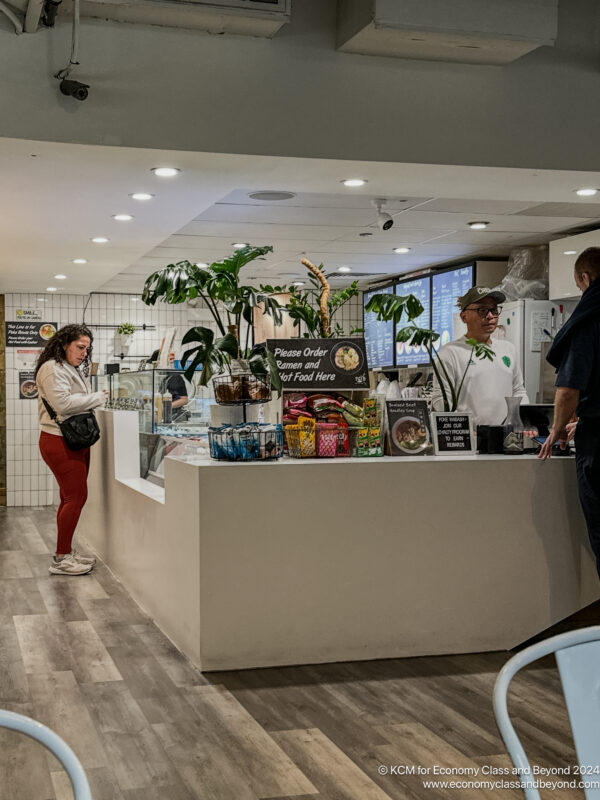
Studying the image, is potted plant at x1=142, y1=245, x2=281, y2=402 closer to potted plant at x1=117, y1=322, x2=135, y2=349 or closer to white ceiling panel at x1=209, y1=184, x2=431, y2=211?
white ceiling panel at x1=209, y1=184, x2=431, y2=211

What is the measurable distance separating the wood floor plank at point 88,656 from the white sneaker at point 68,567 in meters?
1.31

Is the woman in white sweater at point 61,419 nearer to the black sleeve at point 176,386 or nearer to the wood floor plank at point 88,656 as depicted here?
the black sleeve at point 176,386

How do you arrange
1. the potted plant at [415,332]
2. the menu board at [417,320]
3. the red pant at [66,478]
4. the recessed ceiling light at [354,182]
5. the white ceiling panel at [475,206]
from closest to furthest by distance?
1. the potted plant at [415,332]
2. the recessed ceiling light at [354,182]
3. the red pant at [66,478]
4. the white ceiling panel at [475,206]
5. the menu board at [417,320]

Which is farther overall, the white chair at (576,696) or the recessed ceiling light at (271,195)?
the recessed ceiling light at (271,195)

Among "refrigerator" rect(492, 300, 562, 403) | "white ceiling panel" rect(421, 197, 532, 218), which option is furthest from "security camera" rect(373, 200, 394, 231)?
"refrigerator" rect(492, 300, 562, 403)

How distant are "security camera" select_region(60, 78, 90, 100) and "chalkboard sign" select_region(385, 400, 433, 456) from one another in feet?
6.15

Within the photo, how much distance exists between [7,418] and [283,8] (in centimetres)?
742

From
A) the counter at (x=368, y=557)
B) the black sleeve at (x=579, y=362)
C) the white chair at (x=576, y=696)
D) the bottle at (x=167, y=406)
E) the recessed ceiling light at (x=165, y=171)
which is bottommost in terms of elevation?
the counter at (x=368, y=557)

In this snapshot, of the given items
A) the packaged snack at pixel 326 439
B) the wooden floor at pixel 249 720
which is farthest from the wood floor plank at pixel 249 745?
the packaged snack at pixel 326 439

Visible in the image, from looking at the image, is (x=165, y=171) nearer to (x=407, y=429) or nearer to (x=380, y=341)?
(x=407, y=429)

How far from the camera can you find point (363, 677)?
3865 millimetres

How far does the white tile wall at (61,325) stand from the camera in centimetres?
1036

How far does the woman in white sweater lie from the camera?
240 inches

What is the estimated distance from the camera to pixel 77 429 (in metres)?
6.10
